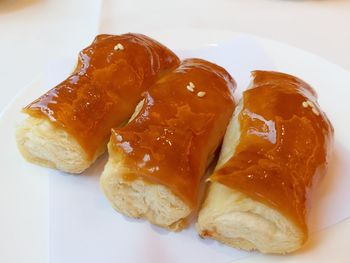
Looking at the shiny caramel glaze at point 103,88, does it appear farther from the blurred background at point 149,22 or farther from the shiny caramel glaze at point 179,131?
the blurred background at point 149,22

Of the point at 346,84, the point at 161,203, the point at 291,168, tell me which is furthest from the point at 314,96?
the point at 161,203

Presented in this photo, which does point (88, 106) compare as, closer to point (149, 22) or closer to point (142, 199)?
point (142, 199)

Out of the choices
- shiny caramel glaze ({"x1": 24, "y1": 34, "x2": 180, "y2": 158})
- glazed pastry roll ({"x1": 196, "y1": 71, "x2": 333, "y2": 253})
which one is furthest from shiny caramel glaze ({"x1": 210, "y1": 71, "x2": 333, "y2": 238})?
shiny caramel glaze ({"x1": 24, "y1": 34, "x2": 180, "y2": 158})

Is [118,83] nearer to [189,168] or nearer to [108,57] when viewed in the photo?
[108,57]

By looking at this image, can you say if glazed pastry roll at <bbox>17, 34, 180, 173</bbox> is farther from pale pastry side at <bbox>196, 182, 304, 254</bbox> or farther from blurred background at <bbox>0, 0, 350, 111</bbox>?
blurred background at <bbox>0, 0, 350, 111</bbox>

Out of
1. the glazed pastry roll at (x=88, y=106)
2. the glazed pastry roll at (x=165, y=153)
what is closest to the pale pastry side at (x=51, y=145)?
the glazed pastry roll at (x=88, y=106)

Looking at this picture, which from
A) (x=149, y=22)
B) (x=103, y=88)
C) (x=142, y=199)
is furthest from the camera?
(x=149, y=22)

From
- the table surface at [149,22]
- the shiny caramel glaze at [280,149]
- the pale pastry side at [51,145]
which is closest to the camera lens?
the shiny caramel glaze at [280,149]

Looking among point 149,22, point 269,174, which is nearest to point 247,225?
point 269,174
